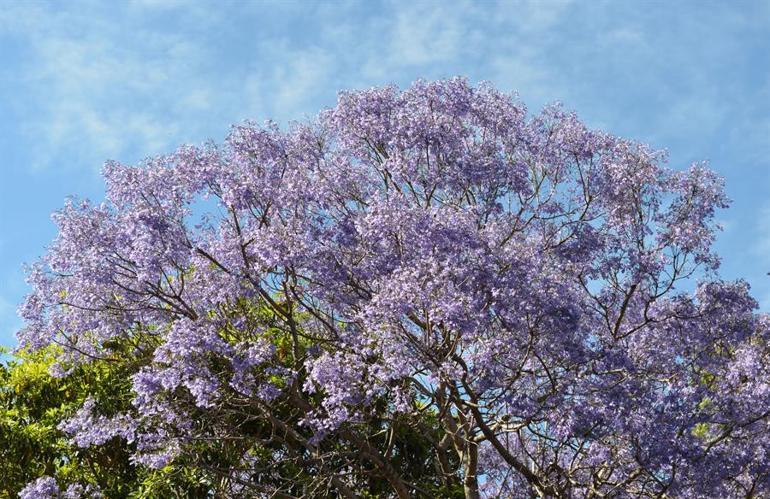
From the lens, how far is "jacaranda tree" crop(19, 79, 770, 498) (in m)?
13.8

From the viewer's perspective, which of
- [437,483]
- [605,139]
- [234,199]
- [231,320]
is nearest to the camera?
[234,199]

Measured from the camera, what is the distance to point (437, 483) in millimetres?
18672

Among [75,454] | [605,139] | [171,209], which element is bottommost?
[75,454]

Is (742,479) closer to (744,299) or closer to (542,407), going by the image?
(744,299)

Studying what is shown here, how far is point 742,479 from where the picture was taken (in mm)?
17812

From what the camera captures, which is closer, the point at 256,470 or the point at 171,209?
the point at 171,209

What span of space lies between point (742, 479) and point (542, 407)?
6027 millimetres

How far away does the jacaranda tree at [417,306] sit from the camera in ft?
A: 45.2

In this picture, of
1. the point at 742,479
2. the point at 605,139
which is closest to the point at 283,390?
the point at 605,139

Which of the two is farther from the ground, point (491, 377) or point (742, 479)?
point (742, 479)

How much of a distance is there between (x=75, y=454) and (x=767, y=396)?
11.4 meters

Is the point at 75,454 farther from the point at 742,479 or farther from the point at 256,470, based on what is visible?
the point at 742,479

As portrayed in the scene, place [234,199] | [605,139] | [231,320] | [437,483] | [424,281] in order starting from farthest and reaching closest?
1. [437,483]
2. [605,139]
3. [231,320]
4. [234,199]
5. [424,281]

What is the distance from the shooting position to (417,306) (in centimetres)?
1329
